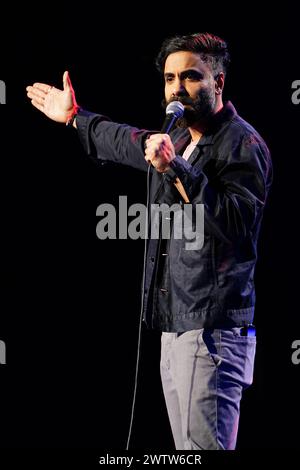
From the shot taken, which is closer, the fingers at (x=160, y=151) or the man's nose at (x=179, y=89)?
the fingers at (x=160, y=151)

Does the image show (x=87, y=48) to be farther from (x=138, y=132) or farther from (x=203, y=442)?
(x=203, y=442)

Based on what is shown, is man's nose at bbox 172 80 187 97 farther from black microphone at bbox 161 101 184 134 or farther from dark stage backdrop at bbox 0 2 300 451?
dark stage backdrop at bbox 0 2 300 451

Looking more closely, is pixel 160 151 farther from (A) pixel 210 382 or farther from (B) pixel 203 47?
(A) pixel 210 382

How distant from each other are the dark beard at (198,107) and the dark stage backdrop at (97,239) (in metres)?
0.77

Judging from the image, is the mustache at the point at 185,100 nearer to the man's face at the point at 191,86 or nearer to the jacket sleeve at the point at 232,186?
the man's face at the point at 191,86

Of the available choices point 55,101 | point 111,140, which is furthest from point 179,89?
point 55,101

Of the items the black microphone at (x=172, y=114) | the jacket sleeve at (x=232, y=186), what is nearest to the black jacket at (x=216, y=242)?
the jacket sleeve at (x=232, y=186)

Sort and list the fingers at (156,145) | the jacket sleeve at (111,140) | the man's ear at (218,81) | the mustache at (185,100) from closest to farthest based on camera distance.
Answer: the fingers at (156,145) < the mustache at (185,100) < the man's ear at (218,81) < the jacket sleeve at (111,140)

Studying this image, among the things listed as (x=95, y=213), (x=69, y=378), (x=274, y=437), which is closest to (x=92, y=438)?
(x=69, y=378)

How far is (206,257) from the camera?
1.72m

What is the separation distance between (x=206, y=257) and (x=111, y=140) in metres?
0.59

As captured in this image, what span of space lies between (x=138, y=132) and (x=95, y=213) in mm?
749

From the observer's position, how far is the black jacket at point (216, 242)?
5.33 feet

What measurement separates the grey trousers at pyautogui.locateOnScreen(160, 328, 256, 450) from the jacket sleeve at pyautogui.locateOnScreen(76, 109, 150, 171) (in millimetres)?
631
